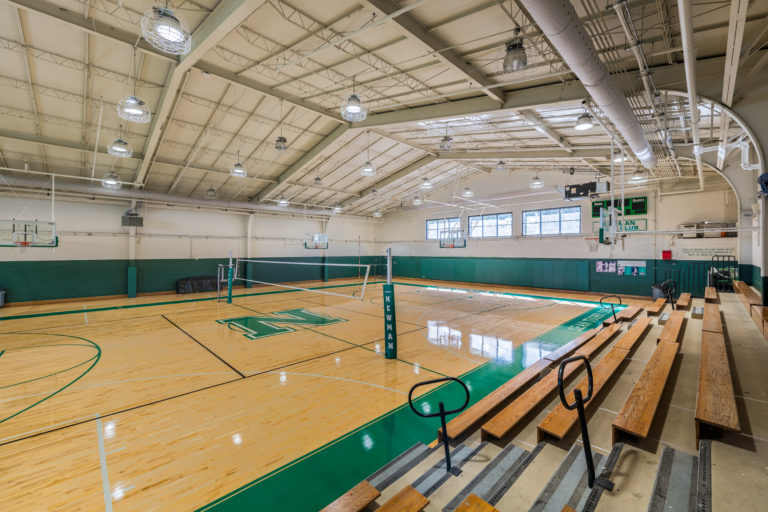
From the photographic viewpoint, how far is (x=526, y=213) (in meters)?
19.2

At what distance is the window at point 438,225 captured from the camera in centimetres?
2272

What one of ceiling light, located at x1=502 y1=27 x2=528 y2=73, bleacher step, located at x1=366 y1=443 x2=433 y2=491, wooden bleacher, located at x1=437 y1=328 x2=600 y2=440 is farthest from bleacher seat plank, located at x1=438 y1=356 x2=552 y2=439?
ceiling light, located at x1=502 y1=27 x2=528 y2=73

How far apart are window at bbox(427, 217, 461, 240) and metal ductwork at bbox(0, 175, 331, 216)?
34.4 feet

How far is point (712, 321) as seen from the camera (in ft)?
21.5

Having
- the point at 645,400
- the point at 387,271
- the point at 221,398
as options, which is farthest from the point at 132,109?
the point at 645,400

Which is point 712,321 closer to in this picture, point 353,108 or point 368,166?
point 353,108

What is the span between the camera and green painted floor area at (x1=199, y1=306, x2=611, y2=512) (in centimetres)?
314

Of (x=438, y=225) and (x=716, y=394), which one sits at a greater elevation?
(x=438, y=225)

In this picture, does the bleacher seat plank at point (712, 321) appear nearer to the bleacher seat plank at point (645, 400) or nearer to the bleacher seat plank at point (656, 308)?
the bleacher seat plank at point (656, 308)

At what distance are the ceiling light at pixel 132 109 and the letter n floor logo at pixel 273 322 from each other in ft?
19.0

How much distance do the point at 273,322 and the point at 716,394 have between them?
10.4m

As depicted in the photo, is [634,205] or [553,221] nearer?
[634,205]

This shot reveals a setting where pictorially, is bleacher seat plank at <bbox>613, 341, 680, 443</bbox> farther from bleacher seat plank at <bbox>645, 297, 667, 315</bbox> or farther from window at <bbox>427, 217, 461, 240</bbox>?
window at <bbox>427, 217, 461, 240</bbox>

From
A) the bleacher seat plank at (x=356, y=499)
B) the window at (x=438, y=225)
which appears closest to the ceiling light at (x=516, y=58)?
the bleacher seat plank at (x=356, y=499)
